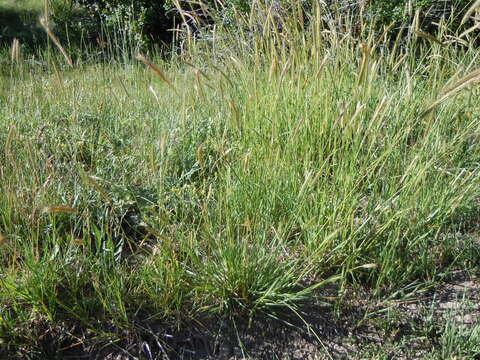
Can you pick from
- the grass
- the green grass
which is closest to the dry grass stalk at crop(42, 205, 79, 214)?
the grass

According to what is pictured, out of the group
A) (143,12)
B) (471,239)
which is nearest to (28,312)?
(471,239)

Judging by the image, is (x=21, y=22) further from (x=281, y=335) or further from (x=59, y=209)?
(x=281, y=335)

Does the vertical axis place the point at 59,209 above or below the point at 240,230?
above

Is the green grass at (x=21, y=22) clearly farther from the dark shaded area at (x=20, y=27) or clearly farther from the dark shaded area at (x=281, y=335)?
the dark shaded area at (x=281, y=335)

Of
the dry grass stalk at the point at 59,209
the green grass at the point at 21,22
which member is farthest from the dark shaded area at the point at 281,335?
the green grass at the point at 21,22

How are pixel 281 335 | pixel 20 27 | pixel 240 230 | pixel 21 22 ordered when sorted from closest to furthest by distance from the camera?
pixel 281 335, pixel 240 230, pixel 20 27, pixel 21 22

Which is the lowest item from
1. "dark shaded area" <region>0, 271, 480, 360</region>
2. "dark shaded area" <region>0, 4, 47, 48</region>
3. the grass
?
"dark shaded area" <region>0, 271, 480, 360</region>

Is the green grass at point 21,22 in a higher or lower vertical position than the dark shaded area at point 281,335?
higher

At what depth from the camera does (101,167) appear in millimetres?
2371

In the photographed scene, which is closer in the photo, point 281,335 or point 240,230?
point 281,335

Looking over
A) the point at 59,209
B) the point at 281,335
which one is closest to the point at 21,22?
the point at 59,209

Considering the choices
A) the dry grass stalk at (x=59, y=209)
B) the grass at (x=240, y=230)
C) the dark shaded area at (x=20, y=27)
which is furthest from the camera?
the dark shaded area at (x=20, y=27)

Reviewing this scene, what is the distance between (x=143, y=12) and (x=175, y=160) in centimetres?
462

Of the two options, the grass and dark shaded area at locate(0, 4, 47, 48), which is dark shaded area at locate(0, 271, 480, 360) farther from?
dark shaded area at locate(0, 4, 47, 48)
